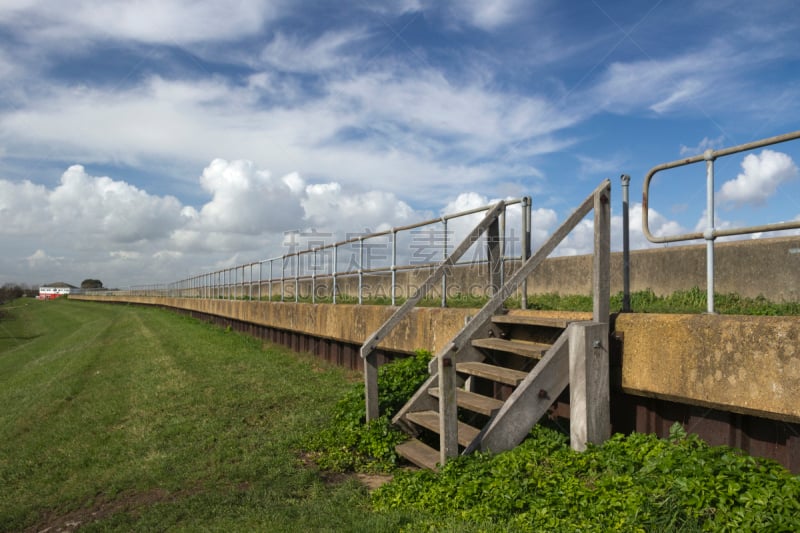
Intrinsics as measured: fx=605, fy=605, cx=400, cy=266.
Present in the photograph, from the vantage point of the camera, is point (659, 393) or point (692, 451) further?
point (659, 393)

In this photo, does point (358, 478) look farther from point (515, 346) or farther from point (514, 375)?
point (515, 346)

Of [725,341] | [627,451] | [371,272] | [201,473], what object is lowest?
[201,473]

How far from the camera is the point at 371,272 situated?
9.02 m

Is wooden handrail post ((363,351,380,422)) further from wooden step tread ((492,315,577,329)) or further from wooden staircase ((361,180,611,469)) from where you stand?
wooden step tread ((492,315,577,329))

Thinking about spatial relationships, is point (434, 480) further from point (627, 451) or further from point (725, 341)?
point (725, 341)

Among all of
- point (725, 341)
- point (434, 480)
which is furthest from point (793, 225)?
point (434, 480)

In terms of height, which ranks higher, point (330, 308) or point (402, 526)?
point (330, 308)

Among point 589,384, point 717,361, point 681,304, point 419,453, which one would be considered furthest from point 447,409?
point 681,304

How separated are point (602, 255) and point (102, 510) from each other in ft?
15.1

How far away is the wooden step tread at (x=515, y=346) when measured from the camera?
193 inches

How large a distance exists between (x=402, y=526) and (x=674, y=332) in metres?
2.29

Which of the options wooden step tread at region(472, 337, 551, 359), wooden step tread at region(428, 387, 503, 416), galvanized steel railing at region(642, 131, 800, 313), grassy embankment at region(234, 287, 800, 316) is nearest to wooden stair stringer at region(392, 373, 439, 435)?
wooden step tread at region(428, 387, 503, 416)

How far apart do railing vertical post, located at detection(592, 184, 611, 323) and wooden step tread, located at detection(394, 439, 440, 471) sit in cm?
172

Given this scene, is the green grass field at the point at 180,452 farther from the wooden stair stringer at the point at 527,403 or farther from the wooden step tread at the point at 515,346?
the wooden step tread at the point at 515,346
